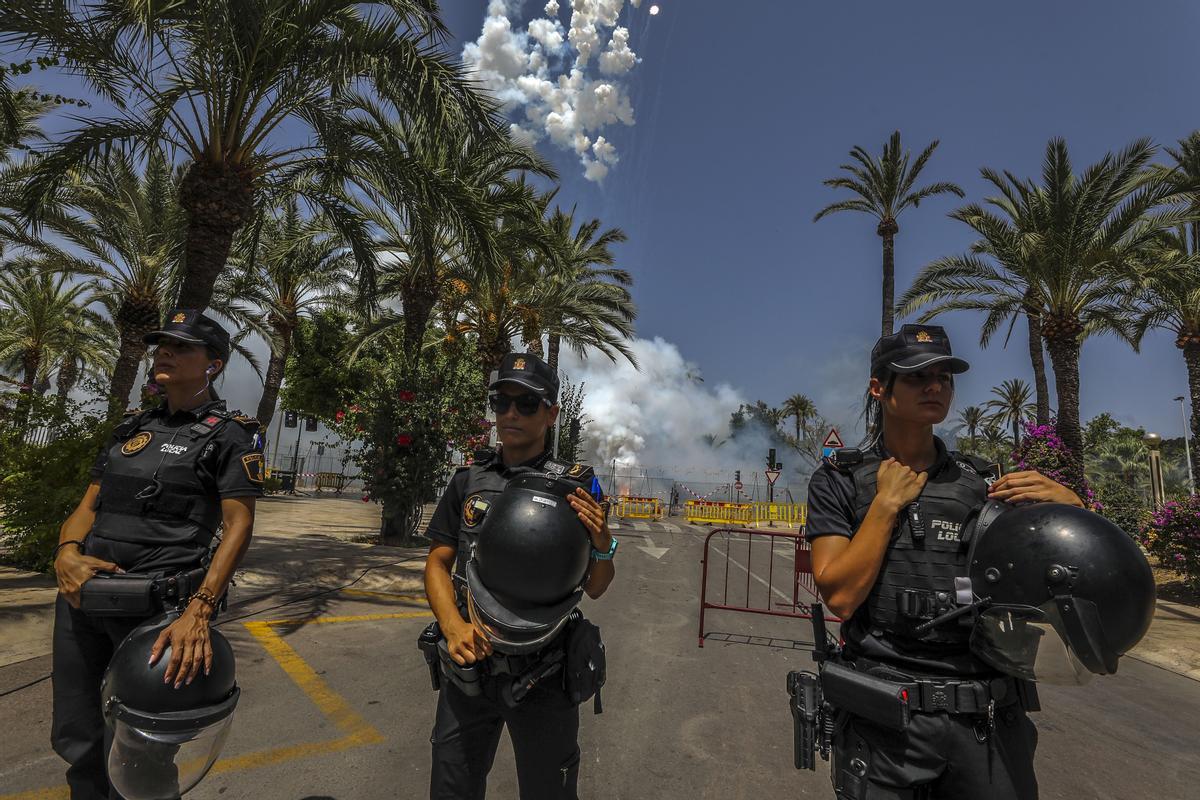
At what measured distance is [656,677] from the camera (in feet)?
16.7

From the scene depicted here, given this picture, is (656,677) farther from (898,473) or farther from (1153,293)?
(1153,293)

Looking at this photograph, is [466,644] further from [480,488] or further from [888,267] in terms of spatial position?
[888,267]

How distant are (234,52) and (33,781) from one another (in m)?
7.16

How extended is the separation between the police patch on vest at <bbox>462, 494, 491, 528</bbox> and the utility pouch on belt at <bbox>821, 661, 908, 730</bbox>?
3.89ft

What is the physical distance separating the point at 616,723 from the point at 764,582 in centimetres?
778

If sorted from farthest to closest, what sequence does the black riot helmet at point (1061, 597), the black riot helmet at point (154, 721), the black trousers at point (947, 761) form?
the black riot helmet at point (154, 721)
the black trousers at point (947, 761)
the black riot helmet at point (1061, 597)

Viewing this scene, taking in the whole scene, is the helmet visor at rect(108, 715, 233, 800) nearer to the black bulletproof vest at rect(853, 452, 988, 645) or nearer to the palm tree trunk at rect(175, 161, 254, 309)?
the black bulletproof vest at rect(853, 452, 988, 645)

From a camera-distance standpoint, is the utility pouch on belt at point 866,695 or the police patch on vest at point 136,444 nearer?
the utility pouch on belt at point 866,695

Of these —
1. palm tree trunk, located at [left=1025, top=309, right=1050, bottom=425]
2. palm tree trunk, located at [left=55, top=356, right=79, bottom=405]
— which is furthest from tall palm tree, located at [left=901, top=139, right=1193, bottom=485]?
palm tree trunk, located at [left=55, top=356, right=79, bottom=405]

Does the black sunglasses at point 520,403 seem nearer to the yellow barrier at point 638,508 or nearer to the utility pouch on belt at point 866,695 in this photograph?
the utility pouch on belt at point 866,695

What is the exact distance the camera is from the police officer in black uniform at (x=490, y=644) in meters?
1.87

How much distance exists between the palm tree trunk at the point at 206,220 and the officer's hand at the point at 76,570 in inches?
227

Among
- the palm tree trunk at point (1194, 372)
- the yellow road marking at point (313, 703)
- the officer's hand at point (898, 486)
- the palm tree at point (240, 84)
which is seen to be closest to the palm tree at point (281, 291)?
the palm tree at point (240, 84)

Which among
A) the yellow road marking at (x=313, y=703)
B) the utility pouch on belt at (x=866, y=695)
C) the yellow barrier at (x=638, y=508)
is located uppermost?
the utility pouch on belt at (x=866, y=695)
